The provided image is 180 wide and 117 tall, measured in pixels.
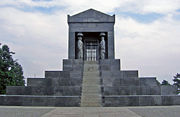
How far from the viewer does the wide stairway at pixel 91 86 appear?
13109 millimetres

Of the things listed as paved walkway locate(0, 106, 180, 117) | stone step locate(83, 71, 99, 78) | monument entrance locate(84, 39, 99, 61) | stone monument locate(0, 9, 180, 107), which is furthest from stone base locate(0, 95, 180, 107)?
monument entrance locate(84, 39, 99, 61)

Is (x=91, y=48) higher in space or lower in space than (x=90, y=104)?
higher

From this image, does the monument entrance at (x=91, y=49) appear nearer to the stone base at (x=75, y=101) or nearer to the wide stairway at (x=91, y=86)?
the wide stairway at (x=91, y=86)

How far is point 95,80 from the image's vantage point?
16.1 meters

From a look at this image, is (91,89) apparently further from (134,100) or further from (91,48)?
(91,48)

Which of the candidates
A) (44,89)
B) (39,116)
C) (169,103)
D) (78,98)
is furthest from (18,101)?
(169,103)

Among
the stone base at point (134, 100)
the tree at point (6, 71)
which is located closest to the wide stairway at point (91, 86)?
the stone base at point (134, 100)

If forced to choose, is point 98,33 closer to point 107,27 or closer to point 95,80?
point 107,27

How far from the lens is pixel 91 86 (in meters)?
15.2

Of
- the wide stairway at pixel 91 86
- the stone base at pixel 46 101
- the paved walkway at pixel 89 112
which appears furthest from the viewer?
the wide stairway at pixel 91 86

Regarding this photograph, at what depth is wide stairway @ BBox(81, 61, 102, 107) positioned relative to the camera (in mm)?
13109

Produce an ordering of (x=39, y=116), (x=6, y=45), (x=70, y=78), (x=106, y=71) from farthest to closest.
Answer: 1. (x=6, y=45)
2. (x=106, y=71)
3. (x=70, y=78)
4. (x=39, y=116)

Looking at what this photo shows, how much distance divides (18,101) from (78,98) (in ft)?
12.2

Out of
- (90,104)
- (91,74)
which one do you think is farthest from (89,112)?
(91,74)
